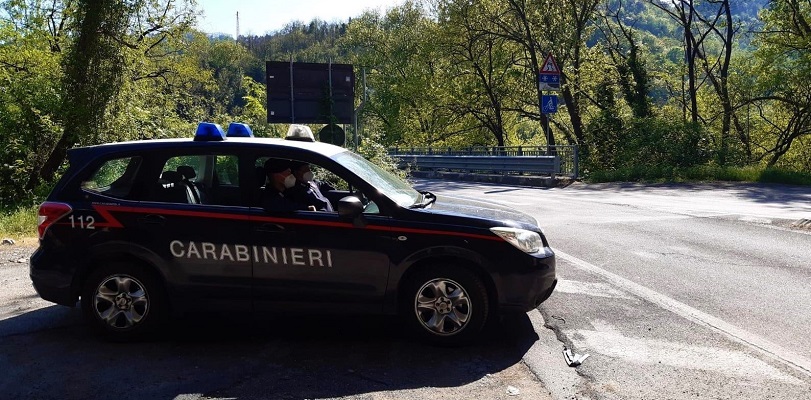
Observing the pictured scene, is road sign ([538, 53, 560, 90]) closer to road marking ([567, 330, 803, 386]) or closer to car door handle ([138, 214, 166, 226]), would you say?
road marking ([567, 330, 803, 386])

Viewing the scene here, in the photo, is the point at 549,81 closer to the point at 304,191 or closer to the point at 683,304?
the point at 683,304

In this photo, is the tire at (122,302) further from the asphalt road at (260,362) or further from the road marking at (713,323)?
the road marking at (713,323)

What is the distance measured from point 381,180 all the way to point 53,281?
2.68 metres

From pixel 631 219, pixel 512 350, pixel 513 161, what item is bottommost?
pixel 512 350

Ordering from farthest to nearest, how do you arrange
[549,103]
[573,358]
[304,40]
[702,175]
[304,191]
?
[304,40]
[549,103]
[702,175]
[304,191]
[573,358]

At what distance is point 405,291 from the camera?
4.83 meters

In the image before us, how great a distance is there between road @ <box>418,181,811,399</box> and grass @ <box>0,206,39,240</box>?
896cm

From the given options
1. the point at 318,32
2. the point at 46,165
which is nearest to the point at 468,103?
the point at 46,165

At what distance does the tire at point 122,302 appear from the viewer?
4957 mm

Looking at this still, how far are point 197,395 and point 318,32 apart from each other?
16175 cm

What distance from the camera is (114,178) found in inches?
202

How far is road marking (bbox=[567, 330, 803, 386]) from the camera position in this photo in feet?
13.8

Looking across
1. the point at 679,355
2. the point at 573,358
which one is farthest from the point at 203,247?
the point at 679,355

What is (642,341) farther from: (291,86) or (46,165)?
(291,86)
